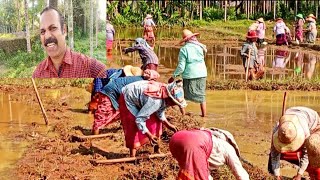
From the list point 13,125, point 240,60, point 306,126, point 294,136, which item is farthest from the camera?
point 240,60

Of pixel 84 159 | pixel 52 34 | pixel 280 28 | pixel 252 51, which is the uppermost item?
pixel 52 34

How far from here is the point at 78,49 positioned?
7.82 meters

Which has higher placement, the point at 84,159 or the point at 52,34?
the point at 52,34

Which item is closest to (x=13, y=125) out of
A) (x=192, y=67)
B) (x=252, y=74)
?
(x=192, y=67)

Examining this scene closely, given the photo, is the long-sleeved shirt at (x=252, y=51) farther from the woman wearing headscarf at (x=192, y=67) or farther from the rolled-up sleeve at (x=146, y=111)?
the rolled-up sleeve at (x=146, y=111)

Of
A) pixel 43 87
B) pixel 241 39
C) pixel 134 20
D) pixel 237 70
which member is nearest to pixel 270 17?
pixel 134 20

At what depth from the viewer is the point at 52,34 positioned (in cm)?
770

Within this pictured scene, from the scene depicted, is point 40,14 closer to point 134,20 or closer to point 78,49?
point 78,49

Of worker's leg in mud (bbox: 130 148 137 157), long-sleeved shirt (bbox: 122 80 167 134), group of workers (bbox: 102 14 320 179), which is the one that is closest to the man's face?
group of workers (bbox: 102 14 320 179)

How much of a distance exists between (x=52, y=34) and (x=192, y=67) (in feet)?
7.15

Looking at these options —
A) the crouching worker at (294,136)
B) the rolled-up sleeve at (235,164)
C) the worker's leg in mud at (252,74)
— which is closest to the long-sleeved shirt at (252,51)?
the worker's leg in mud at (252,74)

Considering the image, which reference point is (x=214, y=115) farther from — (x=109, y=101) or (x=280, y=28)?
(x=280, y=28)

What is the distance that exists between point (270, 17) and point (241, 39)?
10.6m

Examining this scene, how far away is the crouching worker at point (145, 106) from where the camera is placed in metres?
5.76
